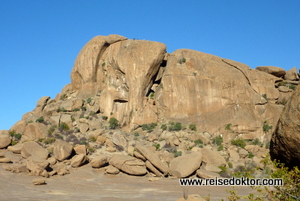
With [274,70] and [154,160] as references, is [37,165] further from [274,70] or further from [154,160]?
[274,70]

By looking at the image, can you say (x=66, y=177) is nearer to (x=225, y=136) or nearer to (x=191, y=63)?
(x=225, y=136)

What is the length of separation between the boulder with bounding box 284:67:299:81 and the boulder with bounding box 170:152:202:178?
23833 mm

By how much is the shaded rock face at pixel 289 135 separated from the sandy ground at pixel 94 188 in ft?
49.8

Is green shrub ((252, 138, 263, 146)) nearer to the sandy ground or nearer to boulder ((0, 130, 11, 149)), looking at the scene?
the sandy ground

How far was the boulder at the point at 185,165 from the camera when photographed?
90.5ft

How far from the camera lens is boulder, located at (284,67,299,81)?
45.6 m

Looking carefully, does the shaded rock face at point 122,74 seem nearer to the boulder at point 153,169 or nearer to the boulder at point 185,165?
the boulder at point 153,169

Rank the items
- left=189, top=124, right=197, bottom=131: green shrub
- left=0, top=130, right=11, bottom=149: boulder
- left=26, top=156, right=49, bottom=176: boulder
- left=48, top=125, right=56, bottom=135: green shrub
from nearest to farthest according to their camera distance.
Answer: left=26, top=156, right=49, bottom=176: boulder
left=0, top=130, right=11, bottom=149: boulder
left=48, top=125, right=56, bottom=135: green shrub
left=189, top=124, right=197, bottom=131: green shrub

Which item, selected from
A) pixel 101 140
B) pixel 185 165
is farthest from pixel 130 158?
pixel 101 140

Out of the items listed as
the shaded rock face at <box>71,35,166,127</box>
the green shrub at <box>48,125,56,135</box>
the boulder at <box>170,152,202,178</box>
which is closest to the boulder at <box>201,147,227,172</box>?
the boulder at <box>170,152,202,178</box>

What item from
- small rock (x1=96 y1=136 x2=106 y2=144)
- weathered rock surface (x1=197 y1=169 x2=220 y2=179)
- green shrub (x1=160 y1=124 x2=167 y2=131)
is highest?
green shrub (x1=160 y1=124 x2=167 y2=131)

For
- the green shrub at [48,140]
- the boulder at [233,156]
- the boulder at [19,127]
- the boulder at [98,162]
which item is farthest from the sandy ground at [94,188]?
the boulder at [19,127]

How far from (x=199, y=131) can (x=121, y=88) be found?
37.0 ft

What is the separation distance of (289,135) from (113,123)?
34486mm
